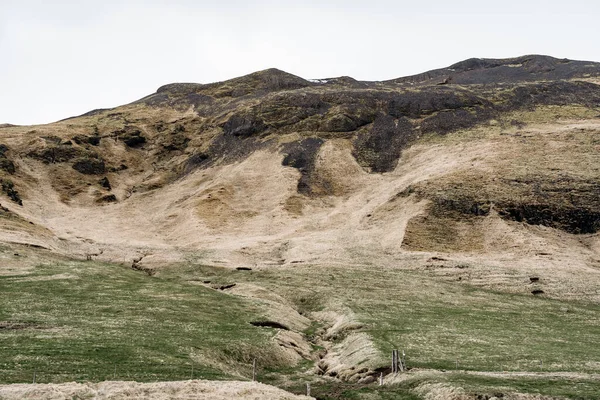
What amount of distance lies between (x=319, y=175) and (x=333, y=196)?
30.5 feet

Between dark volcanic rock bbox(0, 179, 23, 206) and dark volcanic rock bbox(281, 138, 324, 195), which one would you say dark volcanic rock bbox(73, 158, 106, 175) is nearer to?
dark volcanic rock bbox(0, 179, 23, 206)

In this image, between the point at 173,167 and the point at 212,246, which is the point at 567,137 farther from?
the point at 173,167

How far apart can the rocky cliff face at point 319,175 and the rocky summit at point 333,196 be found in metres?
0.52

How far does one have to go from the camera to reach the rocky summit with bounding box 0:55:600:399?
79625mm

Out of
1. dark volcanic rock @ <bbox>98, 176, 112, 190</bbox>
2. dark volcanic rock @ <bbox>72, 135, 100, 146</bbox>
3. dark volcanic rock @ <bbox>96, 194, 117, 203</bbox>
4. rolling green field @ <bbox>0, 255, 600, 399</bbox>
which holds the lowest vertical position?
rolling green field @ <bbox>0, 255, 600, 399</bbox>

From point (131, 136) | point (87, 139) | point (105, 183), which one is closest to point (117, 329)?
point (105, 183)

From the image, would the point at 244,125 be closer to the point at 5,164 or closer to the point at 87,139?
the point at 87,139

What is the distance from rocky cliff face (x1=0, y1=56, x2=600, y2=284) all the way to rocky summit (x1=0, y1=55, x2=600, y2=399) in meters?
0.52

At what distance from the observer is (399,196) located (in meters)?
117

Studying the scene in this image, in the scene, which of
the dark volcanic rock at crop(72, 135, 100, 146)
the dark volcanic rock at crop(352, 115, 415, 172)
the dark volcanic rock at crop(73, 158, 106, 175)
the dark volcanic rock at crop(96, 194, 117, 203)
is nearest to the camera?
the dark volcanic rock at crop(96, 194, 117, 203)

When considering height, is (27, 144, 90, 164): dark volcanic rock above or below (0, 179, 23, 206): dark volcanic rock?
above

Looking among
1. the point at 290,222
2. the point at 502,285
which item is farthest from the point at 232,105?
the point at 502,285

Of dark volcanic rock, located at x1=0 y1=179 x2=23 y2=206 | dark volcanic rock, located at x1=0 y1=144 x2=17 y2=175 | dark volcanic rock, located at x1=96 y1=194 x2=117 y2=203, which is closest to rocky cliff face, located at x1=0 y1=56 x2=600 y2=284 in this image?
dark volcanic rock, located at x1=0 y1=144 x2=17 y2=175

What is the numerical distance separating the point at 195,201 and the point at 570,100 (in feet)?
359
